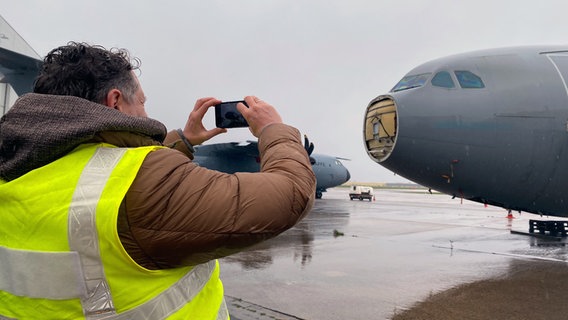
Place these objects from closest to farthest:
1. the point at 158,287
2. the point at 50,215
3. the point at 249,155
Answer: the point at 50,215 → the point at 158,287 → the point at 249,155

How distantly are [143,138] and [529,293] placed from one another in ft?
20.7

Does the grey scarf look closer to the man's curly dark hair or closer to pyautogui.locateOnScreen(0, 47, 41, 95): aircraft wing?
the man's curly dark hair

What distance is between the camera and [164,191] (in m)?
1.12

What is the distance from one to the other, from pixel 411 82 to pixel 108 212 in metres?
5.74

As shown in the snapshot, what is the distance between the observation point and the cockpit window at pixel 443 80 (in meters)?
5.75

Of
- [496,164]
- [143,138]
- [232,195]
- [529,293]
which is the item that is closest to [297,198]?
[232,195]

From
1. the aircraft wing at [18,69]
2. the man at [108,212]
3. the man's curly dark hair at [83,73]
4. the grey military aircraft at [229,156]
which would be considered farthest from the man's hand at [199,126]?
the grey military aircraft at [229,156]

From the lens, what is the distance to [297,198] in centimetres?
122

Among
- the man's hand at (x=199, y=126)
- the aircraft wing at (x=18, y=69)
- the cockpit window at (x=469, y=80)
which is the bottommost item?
the man's hand at (x=199, y=126)

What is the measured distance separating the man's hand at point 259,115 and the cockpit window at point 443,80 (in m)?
4.89

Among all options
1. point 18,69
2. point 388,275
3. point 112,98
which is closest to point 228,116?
point 112,98

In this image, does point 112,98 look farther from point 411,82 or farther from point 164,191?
point 411,82

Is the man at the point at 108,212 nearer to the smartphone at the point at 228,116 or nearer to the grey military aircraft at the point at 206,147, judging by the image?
the smartphone at the point at 228,116

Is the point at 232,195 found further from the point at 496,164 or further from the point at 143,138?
the point at 496,164
